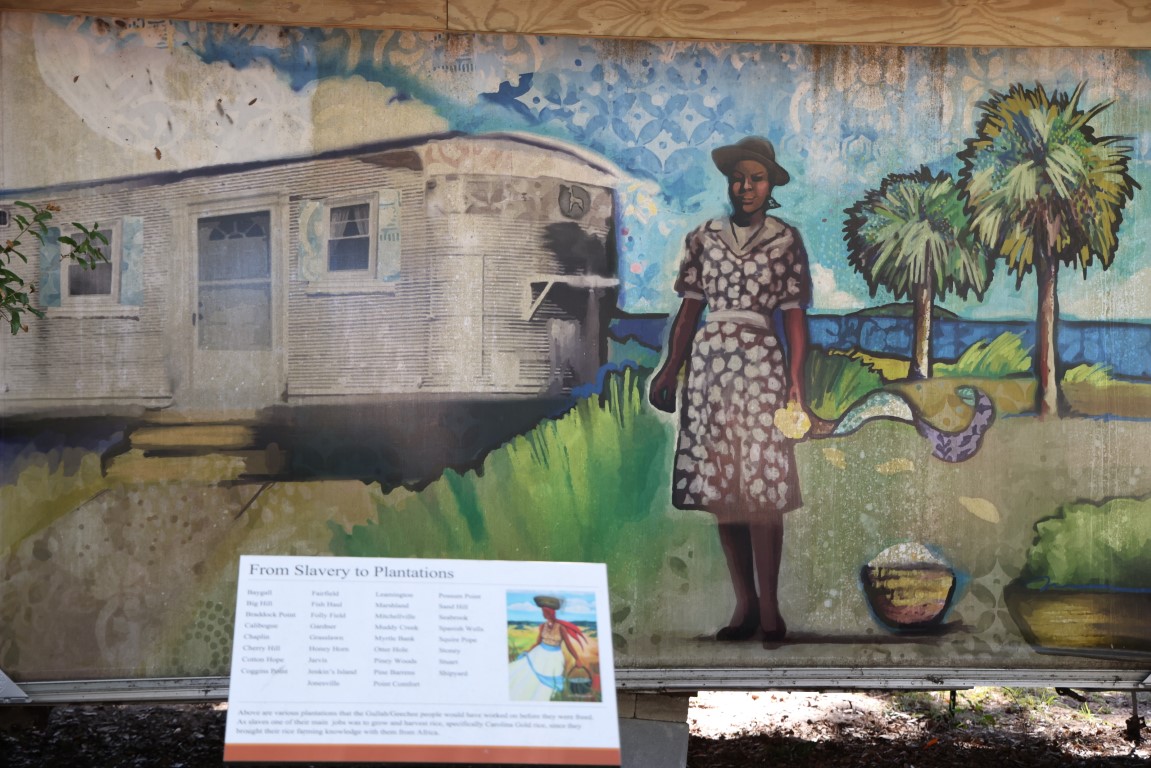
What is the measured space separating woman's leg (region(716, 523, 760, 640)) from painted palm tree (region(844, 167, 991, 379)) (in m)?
1.16

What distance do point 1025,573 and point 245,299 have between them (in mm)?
3980

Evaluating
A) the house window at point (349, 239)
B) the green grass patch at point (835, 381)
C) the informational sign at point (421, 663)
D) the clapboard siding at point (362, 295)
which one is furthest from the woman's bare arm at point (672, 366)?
the informational sign at point (421, 663)

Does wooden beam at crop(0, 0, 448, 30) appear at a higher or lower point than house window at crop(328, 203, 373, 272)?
higher

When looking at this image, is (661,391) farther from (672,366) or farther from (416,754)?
(416,754)

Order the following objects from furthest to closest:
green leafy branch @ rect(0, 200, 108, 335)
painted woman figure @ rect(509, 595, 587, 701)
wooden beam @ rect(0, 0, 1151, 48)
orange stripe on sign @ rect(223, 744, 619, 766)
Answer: wooden beam @ rect(0, 0, 1151, 48) < green leafy branch @ rect(0, 200, 108, 335) < painted woman figure @ rect(509, 595, 587, 701) < orange stripe on sign @ rect(223, 744, 619, 766)

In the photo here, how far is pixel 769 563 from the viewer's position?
4836 mm

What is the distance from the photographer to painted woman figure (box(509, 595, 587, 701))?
3.13m

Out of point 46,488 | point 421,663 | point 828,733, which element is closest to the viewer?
point 421,663

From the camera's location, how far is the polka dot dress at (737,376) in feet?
15.9

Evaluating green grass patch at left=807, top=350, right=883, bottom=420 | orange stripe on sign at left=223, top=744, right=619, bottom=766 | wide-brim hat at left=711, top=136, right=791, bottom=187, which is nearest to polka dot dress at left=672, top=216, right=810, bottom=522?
green grass patch at left=807, top=350, right=883, bottom=420

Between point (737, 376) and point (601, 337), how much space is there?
2.25 feet

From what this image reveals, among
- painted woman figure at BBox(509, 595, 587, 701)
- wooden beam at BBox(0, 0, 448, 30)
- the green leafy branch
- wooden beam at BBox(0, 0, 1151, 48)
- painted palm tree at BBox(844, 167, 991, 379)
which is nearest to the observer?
painted woman figure at BBox(509, 595, 587, 701)

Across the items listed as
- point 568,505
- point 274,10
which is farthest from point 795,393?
point 274,10

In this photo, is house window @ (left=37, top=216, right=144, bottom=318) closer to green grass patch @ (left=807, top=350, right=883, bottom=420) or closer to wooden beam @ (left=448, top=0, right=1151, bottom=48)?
wooden beam @ (left=448, top=0, right=1151, bottom=48)
